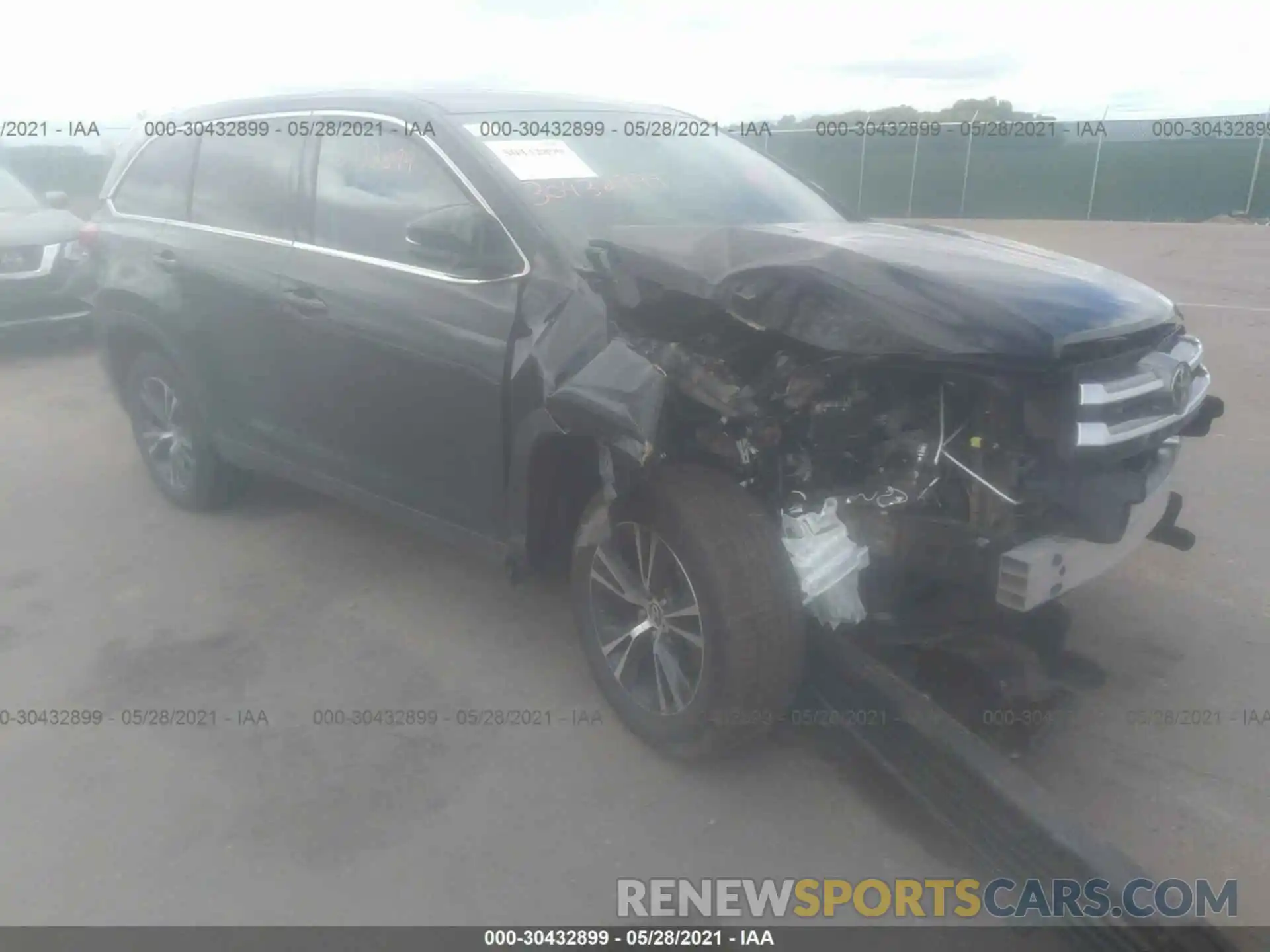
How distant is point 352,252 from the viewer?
388 cm

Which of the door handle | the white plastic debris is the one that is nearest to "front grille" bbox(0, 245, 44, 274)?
the door handle

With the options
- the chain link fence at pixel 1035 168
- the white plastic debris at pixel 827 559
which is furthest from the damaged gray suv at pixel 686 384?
the chain link fence at pixel 1035 168

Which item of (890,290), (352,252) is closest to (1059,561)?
(890,290)

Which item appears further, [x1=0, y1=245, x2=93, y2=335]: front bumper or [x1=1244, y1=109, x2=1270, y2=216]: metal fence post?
[x1=1244, y1=109, x2=1270, y2=216]: metal fence post

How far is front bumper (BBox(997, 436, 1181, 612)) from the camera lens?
2711 millimetres

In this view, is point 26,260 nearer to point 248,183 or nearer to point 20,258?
point 20,258

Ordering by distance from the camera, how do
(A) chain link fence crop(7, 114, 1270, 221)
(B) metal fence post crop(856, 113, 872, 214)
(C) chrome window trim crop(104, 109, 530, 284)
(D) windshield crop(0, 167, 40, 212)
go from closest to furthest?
(C) chrome window trim crop(104, 109, 530, 284), (D) windshield crop(0, 167, 40, 212), (A) chain link fence crop(7, 114, 1270, 221), (B) metal fence post crop(856, 113, 872, 214)

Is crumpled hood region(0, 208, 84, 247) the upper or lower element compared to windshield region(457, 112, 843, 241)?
lower

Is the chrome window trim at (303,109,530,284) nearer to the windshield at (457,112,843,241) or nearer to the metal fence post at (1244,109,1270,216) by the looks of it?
the windshield at (457,112,843,241)

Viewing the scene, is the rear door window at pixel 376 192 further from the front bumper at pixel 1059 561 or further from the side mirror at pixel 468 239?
the front bumper at pixel 1059 561

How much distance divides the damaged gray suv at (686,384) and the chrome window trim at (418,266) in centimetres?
1

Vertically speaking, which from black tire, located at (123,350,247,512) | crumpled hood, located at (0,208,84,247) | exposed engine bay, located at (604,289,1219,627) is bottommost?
black tire, located at (123,350,247,512)

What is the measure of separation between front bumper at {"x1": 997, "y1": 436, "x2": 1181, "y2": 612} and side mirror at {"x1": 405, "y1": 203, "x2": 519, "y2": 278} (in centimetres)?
174

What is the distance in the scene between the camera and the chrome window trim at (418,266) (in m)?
Answer: 3.34
